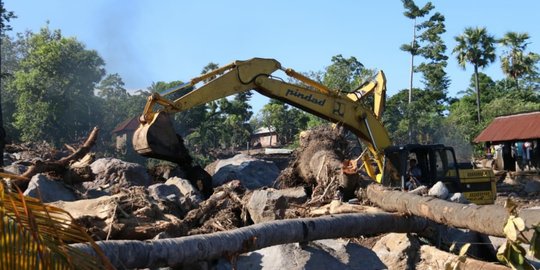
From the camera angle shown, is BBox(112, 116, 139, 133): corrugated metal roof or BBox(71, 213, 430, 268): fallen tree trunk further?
BBox(112, 116, 139, 133): corrugated metal roof

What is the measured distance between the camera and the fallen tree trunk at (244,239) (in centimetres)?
504

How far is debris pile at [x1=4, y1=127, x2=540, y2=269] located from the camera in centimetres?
629

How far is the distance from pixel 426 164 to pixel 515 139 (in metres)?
19.2

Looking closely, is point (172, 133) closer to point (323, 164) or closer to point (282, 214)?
point (323, 164)

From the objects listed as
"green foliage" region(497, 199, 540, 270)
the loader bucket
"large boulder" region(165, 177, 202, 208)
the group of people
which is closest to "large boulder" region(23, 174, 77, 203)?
"large boulder" region(165, 177, 202, 208)

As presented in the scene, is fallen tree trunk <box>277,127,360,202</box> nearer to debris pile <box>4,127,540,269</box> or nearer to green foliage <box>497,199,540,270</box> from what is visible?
debris pile <box>4,127,540,269</box>

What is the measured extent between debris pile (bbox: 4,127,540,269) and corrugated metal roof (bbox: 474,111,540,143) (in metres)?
21.3

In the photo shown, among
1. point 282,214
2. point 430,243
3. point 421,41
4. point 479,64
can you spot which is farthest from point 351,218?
point 479,64

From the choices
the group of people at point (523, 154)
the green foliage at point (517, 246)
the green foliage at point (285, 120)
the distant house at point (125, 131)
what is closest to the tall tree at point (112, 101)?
the distant house at point (125, 131)

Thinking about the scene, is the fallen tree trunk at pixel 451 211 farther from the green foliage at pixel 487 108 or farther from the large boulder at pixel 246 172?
the green foliage at pixel 487 108

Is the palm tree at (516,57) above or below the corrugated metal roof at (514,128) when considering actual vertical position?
above

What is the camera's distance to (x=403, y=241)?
7.49m

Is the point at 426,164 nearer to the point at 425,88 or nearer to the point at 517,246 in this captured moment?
the point at 517,246

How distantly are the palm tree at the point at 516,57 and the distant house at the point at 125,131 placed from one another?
27.4 meters
